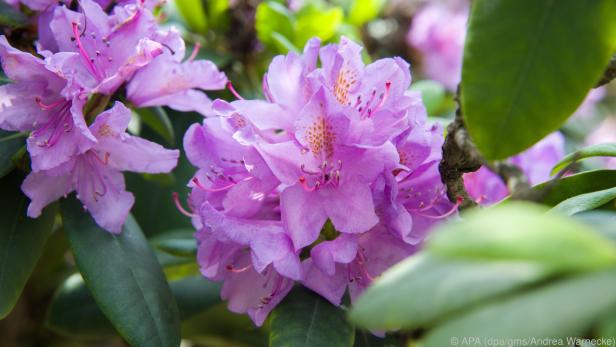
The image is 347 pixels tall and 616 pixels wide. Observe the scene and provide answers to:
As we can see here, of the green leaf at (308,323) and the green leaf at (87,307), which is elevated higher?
the green leaf at (308,323)

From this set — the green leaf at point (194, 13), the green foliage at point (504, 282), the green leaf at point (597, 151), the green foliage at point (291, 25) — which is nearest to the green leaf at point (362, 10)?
the green foliage at point (291, 25)

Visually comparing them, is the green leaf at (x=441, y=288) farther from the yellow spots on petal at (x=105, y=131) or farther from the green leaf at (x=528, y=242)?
the yellow spots on petal at (x=105, y=131)

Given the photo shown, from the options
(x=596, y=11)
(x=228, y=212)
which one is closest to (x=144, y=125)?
(x=228, y=212)

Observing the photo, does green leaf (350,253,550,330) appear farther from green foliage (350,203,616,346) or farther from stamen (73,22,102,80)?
stamen (73,22,102,80)

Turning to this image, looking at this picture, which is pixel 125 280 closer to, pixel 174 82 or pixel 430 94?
pixel 174 82

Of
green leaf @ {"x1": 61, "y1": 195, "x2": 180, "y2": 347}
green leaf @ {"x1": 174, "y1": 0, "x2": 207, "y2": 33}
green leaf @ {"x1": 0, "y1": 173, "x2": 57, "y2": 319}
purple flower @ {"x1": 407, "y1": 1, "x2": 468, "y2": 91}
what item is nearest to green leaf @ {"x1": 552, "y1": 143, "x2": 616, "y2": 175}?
green leaf @ {"x1": 61, "y1": 195, "x2": 180, "y2": 347}

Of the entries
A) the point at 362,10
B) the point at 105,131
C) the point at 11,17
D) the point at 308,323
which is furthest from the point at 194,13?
the point at 308,323

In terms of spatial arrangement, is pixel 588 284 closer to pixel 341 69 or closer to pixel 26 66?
pixel 341 69
